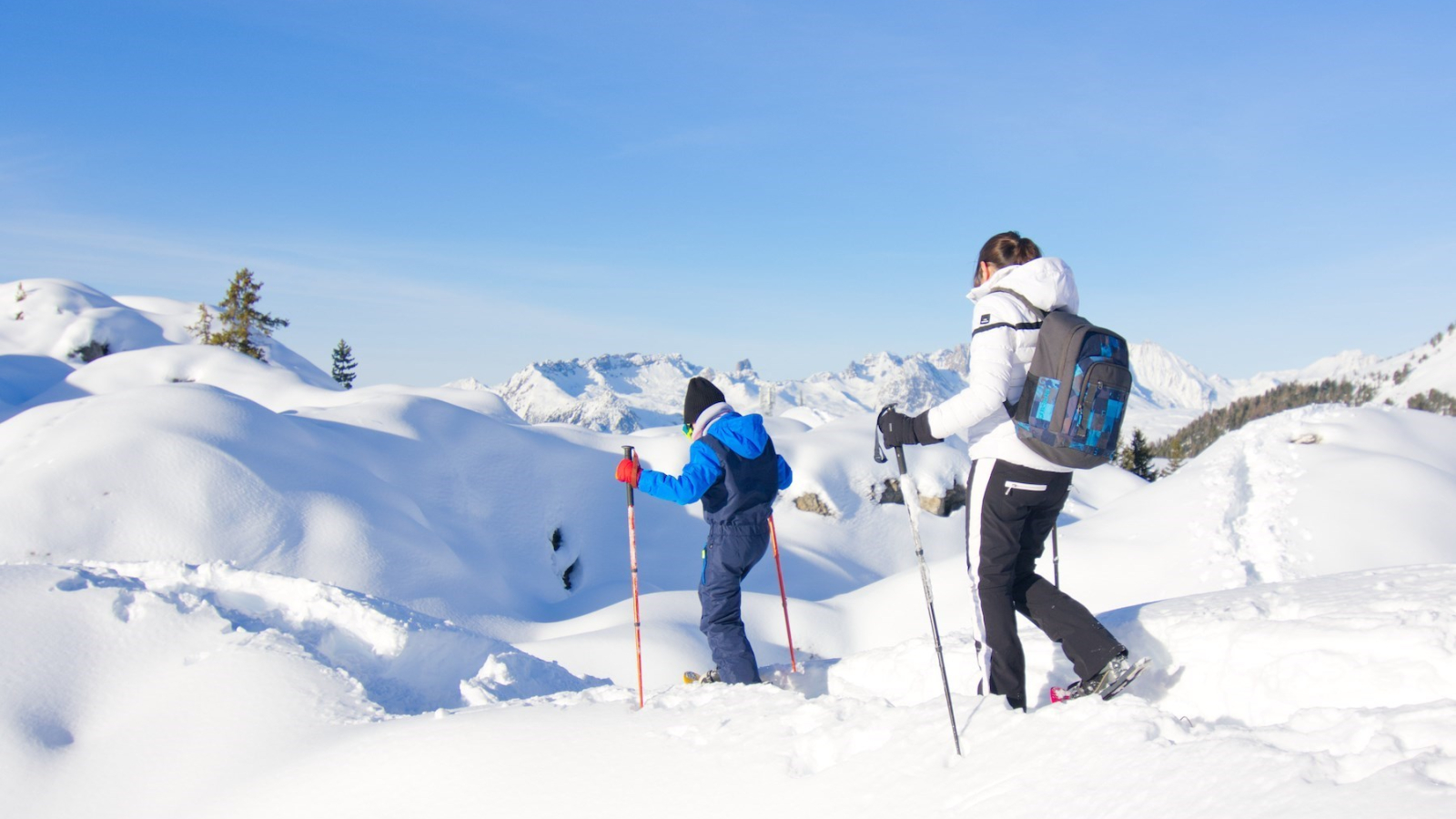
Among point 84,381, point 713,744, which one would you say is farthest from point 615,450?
point 713,744

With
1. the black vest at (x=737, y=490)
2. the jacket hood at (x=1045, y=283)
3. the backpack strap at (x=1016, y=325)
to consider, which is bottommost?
the black vest at (x=737, y=490)

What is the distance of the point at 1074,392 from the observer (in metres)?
3.45

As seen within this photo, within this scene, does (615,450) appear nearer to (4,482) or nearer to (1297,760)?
(4,482)

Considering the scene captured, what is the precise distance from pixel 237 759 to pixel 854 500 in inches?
674

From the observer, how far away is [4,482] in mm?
10727

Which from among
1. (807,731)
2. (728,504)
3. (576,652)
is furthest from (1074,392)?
(576,652)

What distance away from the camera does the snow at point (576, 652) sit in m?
2.94

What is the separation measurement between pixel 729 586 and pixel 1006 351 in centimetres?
237

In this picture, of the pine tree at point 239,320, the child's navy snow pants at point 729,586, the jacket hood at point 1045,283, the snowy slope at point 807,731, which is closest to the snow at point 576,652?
the snowy slope at point 807,731

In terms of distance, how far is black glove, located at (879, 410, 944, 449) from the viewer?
12.6 feet

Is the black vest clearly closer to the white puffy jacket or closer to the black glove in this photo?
the black glove

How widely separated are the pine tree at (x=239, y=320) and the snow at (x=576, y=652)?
80.8 ft

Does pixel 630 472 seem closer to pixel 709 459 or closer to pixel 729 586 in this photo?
pixel 709 459

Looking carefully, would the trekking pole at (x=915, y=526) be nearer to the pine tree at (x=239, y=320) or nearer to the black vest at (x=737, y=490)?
the black vest at (x=737, y=490)
